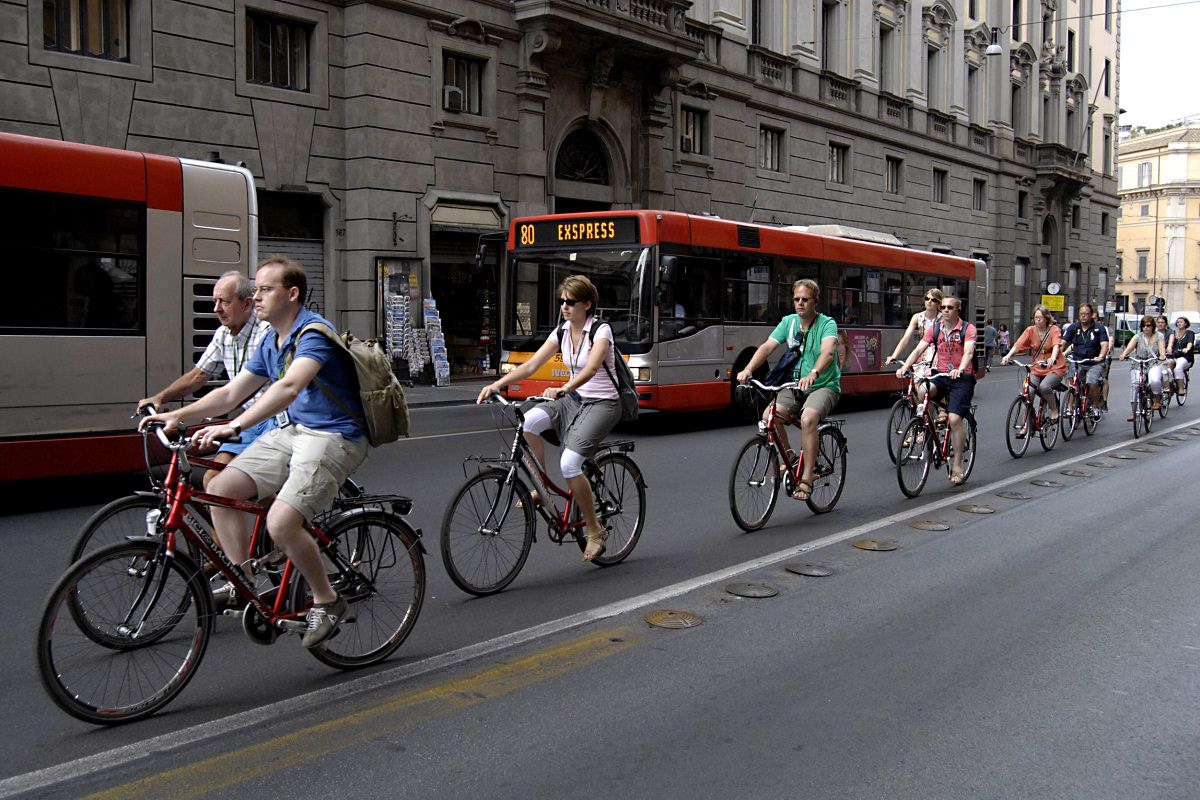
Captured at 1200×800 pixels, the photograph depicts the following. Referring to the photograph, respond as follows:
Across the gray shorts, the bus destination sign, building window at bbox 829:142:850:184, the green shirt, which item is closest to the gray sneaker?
the gray shorts

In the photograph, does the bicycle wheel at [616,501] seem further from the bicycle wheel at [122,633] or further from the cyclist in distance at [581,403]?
the bicycle wheel at [122,633]

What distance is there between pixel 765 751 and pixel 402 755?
1.31 metres

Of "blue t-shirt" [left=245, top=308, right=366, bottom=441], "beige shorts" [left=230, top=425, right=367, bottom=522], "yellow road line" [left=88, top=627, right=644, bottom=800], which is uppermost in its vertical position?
"blue t-shirt" [left=245, top=308, right=366, bottom=441]

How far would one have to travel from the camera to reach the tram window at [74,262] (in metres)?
8.07

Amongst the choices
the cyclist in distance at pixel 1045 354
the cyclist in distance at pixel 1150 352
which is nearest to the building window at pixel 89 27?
the cyclist in distance at pixel 1045 354

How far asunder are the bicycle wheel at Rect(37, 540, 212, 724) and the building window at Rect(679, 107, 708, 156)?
81.9 feet

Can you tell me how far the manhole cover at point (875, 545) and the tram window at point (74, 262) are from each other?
19.7 ft

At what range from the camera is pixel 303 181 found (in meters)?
19.8

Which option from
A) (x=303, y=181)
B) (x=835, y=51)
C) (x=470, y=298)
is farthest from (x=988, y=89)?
(x=303, y=181)

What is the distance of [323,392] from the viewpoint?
14.7ft

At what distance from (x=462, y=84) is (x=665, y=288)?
410 inches

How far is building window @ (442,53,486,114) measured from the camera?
861 inches

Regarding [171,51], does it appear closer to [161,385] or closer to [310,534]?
[161,385]

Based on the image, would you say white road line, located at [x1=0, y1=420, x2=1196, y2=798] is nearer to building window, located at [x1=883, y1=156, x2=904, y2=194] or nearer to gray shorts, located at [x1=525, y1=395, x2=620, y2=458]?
gray shorts, located at [x1=525, y1=395, x2=620, y2=458]
